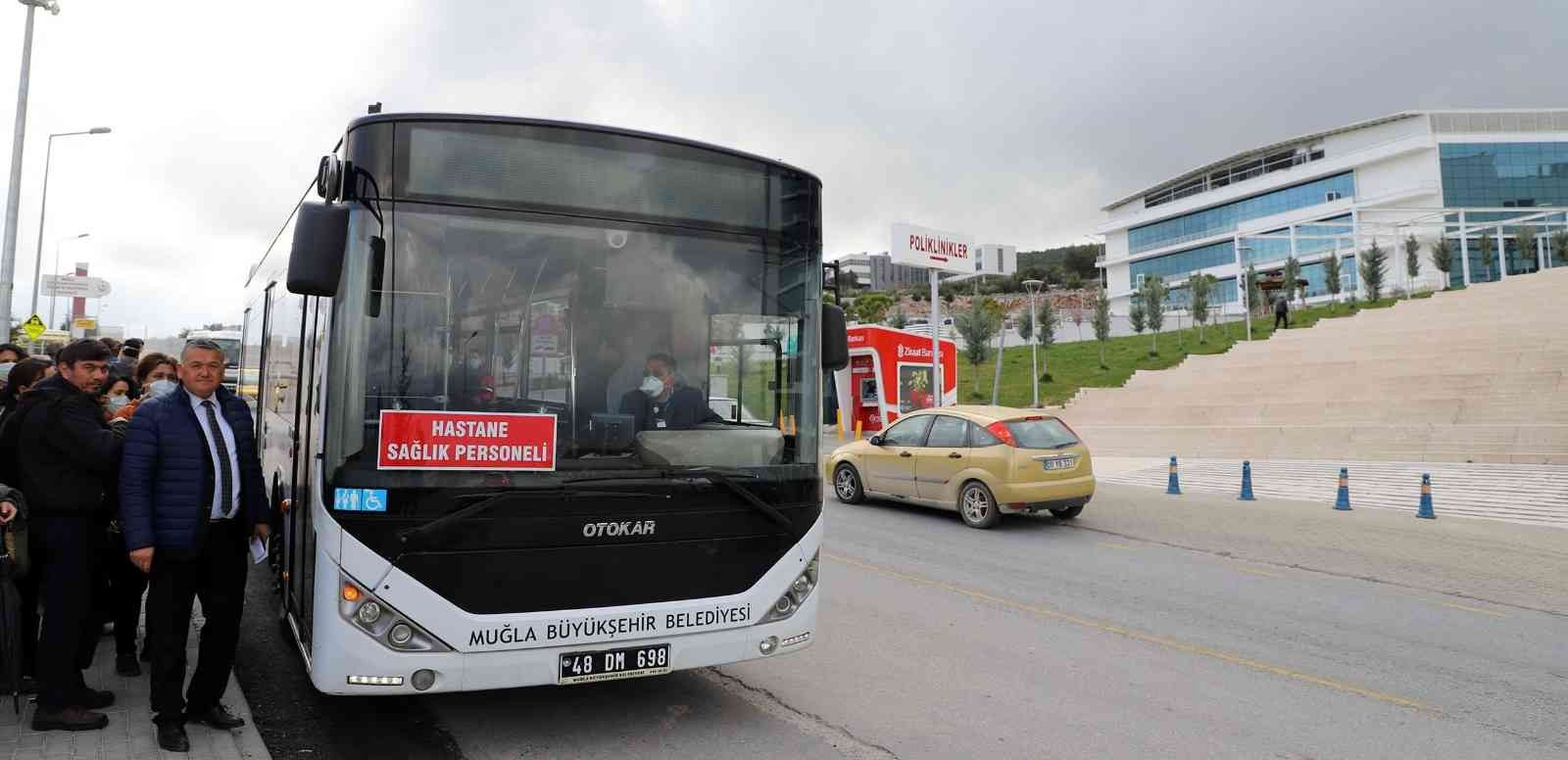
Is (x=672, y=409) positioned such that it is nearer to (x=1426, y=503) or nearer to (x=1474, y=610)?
(x=1474, y=610)

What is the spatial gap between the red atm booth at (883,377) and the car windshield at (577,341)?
20.6 m

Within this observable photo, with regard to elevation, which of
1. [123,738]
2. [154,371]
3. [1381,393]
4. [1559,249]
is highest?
[1559,249]

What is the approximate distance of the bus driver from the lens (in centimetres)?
426

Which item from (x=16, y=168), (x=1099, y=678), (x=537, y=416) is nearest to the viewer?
(x=537, y=416)

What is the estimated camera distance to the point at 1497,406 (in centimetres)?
1953

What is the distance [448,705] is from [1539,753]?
5665mm

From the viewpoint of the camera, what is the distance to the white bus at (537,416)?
380 centimetres

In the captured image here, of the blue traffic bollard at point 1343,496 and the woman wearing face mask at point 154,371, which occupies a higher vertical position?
the woman wearing face mask at point 154,371

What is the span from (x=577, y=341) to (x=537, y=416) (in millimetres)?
438

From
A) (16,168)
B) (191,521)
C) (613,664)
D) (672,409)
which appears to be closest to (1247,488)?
(672,409)

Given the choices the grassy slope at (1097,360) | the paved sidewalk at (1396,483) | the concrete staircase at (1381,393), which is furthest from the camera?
the grassy slope at (1097,360)

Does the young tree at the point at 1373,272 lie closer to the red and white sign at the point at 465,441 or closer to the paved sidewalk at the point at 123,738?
the red and white sign at the point at 465,441

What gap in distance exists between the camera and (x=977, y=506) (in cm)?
Result: 1173

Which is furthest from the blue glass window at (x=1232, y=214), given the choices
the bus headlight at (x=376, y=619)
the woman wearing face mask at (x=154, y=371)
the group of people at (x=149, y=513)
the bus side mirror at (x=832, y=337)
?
the group of people at (x=149, y=513)
